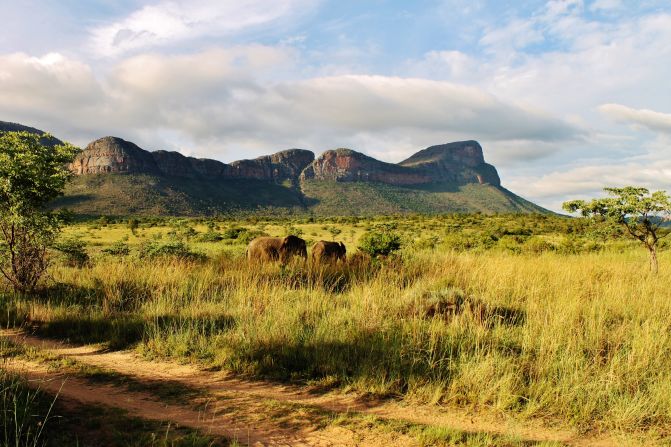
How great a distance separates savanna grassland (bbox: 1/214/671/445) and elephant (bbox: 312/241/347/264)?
6.56 feet

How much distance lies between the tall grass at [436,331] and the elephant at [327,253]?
2259 millimetres

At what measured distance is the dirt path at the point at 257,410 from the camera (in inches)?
144

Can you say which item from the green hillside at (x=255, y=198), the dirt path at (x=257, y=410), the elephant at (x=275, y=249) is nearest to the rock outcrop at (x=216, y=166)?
the green hillside at (x=255, y=198)

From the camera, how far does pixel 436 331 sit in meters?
5.54

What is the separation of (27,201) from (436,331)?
8422mm

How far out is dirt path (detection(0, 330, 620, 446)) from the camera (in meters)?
3.65

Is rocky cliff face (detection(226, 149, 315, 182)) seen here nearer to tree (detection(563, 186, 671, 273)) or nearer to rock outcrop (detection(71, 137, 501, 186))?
rock outcrop (detection(71, 137, 501, 186))

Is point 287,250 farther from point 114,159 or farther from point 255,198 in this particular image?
point 114,159

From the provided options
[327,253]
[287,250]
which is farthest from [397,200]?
[327,253]

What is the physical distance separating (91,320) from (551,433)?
22.4 feet

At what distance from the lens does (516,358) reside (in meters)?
4.96

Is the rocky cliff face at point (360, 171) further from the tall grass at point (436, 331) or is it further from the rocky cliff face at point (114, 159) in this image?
the tall grass at point (436, 331)

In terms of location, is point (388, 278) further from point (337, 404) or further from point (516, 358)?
point (337, 404)

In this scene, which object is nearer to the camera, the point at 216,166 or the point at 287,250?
the point at 287,250
